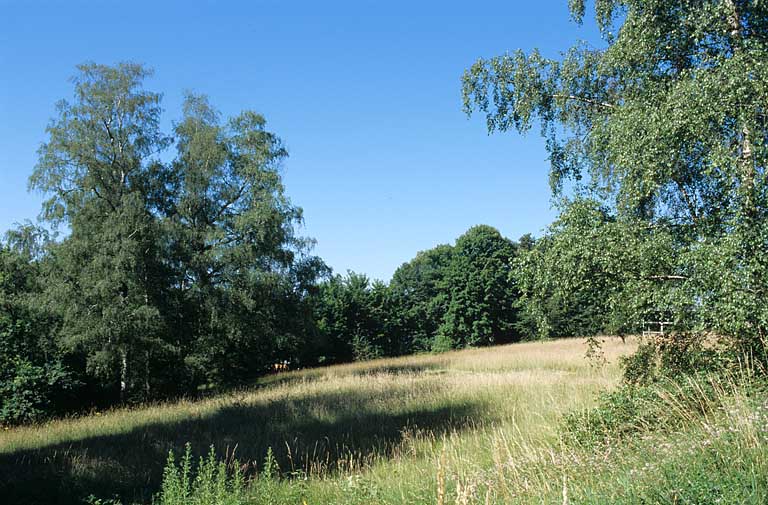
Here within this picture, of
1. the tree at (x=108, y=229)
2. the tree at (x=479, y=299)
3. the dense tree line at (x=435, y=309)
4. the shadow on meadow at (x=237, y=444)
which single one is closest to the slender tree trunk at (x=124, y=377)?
the tree at (x=108, y=229)

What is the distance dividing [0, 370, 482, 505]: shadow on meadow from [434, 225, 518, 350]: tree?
3377 cm

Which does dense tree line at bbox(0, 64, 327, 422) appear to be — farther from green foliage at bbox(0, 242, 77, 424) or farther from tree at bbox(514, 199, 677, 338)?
tree at bbox(514, 199, 677, 338)

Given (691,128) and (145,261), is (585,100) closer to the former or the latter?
(691,128)

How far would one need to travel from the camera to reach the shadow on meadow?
7355 mm

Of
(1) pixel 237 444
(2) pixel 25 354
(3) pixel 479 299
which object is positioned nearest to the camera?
(1) pixel 237 444

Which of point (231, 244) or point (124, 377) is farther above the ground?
point (231, 244)

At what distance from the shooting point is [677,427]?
5.68 m

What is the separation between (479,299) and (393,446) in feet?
131

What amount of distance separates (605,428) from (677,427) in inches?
39.7

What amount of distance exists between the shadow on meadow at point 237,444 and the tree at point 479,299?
111 feet

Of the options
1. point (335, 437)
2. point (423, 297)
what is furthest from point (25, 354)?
point (423, 297)

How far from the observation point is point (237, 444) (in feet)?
29.2

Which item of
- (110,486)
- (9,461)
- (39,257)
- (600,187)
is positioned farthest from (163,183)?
(600,187)

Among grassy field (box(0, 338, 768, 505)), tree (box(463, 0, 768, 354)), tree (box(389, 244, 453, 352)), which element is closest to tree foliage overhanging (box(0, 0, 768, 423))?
tree (box(463, 0, 768, 354))
